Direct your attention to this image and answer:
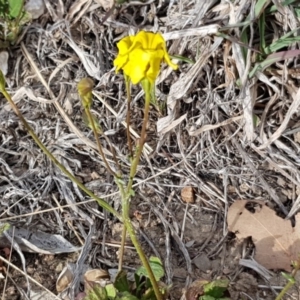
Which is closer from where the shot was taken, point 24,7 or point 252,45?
point 252,45

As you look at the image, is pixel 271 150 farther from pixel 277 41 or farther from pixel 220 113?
pixel 277 41

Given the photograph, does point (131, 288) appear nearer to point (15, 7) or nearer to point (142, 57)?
point (142, 57)

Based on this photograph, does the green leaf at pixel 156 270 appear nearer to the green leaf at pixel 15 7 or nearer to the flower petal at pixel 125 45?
the flower petal at pixel 125 45

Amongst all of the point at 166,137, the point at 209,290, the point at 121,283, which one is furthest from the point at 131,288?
the point at 166,137

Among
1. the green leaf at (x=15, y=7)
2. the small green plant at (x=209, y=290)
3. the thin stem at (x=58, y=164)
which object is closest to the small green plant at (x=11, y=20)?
the green leaf at (x=15, y=7)

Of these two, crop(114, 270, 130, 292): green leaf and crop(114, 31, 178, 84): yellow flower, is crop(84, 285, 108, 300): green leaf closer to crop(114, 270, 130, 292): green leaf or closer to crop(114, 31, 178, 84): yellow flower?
crop(114, 270, 130, 292): green leaf

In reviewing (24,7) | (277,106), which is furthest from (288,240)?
(24,7)
